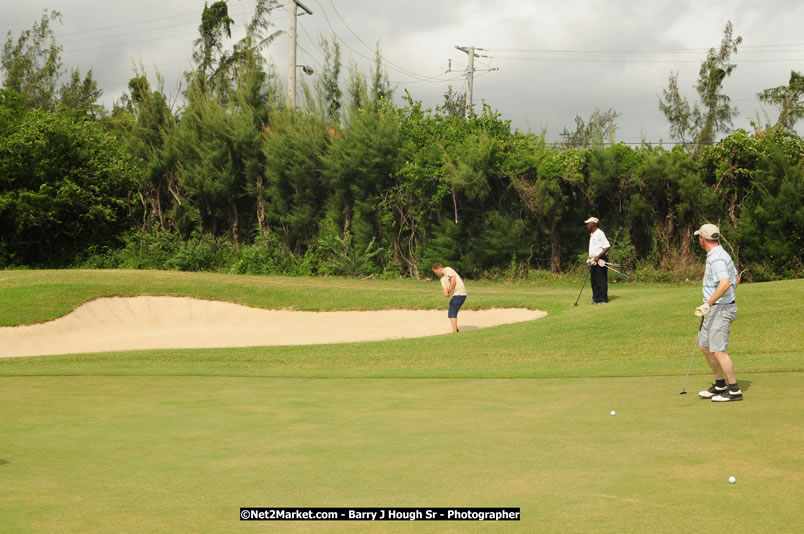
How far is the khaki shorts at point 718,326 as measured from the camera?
29.8ft

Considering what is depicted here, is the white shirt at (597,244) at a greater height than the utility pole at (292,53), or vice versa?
the utility pole at (292,53)

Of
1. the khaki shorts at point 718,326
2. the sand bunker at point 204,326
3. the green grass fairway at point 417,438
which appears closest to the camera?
the green grass fairway at point 417,438

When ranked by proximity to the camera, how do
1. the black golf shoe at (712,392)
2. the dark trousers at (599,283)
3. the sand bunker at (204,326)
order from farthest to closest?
the sand bunker at (204,326), the dark trousers at (599,283), the black golf shoe at (712,392)

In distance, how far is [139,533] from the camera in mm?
4426

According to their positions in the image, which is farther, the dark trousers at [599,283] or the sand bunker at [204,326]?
the sand bunker at [204,326]

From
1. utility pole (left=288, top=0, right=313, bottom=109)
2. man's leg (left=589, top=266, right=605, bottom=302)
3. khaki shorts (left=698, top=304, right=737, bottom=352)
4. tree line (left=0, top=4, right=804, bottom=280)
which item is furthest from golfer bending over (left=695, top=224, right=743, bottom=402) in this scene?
utility pole (left=288, top=0, right=313, bottom=109)

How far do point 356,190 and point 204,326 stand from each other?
34.5ft

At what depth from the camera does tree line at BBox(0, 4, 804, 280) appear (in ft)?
88.1

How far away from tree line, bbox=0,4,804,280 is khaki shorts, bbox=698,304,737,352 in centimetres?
1788

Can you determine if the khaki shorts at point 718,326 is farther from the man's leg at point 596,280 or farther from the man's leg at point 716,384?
the man's leg at point 596,280

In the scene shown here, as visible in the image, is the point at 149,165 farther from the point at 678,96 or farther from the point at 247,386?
the point at 678,96

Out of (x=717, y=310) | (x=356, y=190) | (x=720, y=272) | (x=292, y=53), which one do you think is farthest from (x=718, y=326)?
(x=292, y=53)

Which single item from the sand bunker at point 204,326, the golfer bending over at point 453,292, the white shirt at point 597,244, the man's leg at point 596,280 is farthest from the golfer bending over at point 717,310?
the sand bunker at point 204,326

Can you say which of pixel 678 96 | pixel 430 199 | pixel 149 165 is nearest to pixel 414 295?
pixel 430 199
